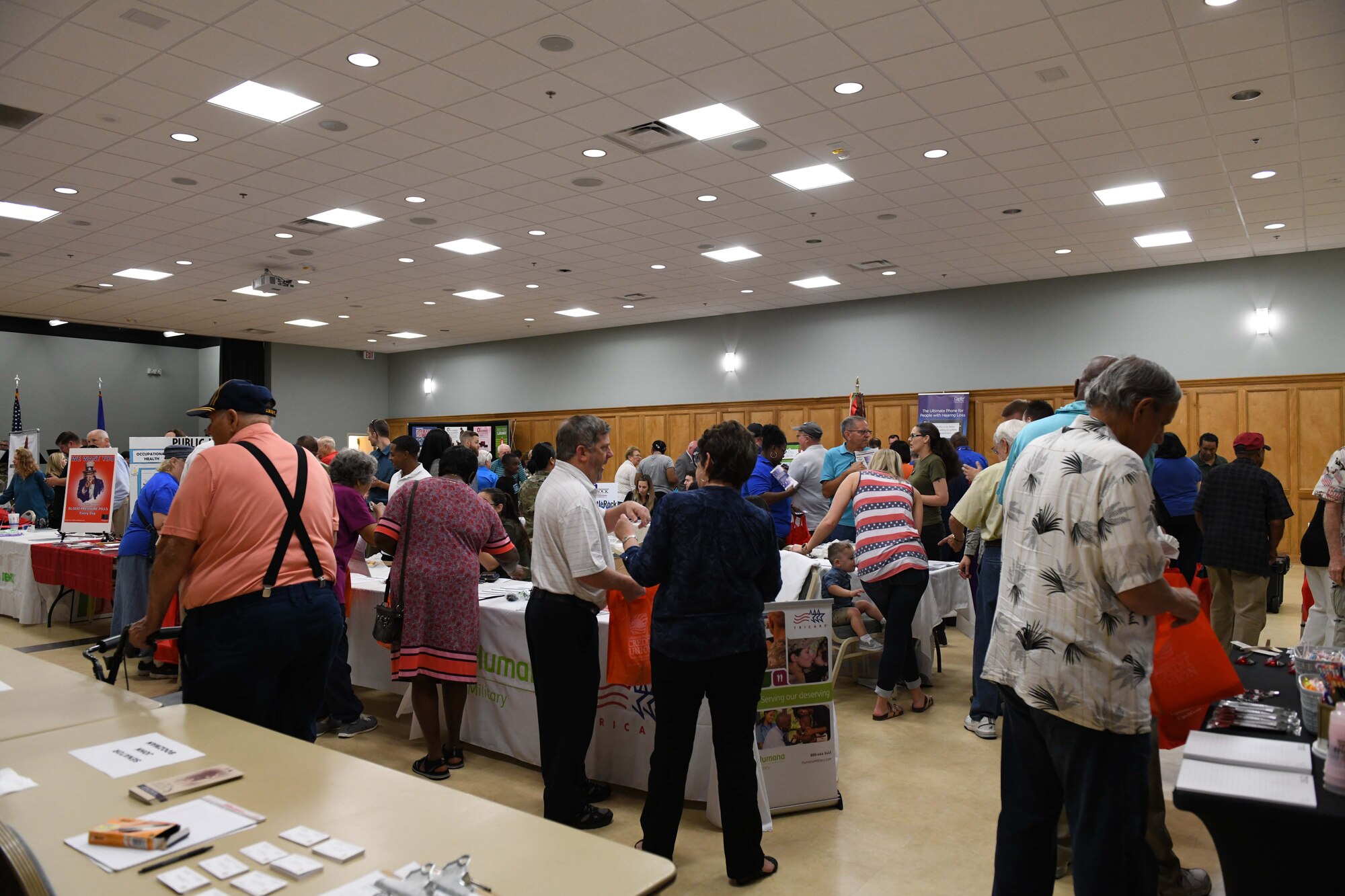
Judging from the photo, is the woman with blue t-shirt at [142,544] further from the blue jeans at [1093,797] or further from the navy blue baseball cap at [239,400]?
the blue jeans at [1093,797]

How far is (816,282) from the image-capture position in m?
Result: 12.8

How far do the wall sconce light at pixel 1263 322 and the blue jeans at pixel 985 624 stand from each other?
30.0 feet

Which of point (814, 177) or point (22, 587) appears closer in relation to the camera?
point (814, 177)

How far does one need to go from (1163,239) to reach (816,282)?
452 cm

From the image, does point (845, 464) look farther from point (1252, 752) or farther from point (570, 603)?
point (1252, 752)

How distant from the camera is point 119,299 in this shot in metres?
13.7

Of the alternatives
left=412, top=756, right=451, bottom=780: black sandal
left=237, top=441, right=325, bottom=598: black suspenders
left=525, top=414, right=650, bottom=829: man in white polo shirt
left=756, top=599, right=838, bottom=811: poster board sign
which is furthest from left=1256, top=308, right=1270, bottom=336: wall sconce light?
left=237, top=441, right=325, bottom=598: black suspenders

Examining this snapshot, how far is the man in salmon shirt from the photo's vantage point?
265 centimetres

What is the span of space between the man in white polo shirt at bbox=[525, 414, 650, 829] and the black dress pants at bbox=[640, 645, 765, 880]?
1.76 ft

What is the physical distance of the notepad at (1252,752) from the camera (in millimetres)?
1918

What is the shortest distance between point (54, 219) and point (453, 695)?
8.13 metres

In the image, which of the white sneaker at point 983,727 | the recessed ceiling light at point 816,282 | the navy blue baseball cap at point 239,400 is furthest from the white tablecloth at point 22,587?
the recessed ceiling light at point 816,282

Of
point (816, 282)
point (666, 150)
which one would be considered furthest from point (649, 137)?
point (816, 282)

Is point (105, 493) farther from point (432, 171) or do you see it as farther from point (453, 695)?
point (453, 695)
